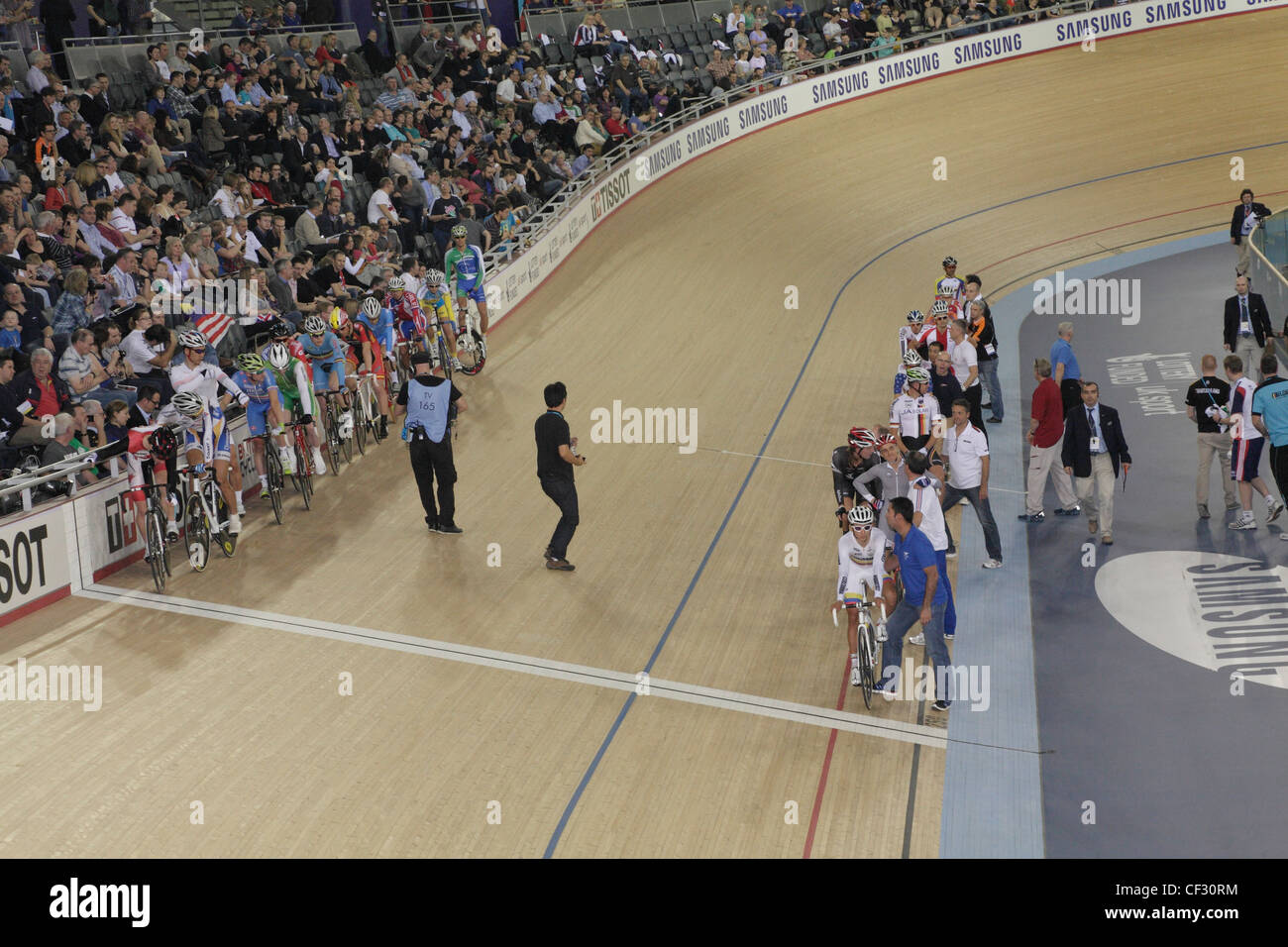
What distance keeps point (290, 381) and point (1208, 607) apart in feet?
21.3

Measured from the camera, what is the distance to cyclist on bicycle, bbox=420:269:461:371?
11570 mm

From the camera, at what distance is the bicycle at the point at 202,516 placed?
8.23 m

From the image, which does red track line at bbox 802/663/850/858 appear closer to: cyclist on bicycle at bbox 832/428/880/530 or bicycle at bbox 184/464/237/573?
cyclist on bicycle at bbox 832/428/880/530

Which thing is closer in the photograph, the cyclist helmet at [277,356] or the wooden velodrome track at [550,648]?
the wooden velodrome track at [550,648]

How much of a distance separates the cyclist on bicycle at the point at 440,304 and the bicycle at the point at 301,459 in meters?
2.64

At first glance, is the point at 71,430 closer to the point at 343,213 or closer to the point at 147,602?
the point at 147,602

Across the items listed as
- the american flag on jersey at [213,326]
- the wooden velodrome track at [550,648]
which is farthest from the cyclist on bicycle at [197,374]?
the wooden velodrome track at [550,648]

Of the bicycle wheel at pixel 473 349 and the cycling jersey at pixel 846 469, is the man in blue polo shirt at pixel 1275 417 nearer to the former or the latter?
the cycling jersey at pixel 846 469

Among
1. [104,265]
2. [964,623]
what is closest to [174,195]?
[104,265]

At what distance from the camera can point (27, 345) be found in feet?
28.3

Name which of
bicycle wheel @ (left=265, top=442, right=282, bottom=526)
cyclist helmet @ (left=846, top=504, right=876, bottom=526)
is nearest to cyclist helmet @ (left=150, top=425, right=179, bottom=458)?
bicycle wheel @ (left=265, top=442, right=282, bottom=526)

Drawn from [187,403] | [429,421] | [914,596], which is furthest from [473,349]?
[914,596]

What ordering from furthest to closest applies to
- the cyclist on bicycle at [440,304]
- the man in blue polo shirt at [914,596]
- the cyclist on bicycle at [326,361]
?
the cyclist on bicycle at [440,304], the cyclist on bicycle at [326,361], the man in blue polo shirt at [914,596]
